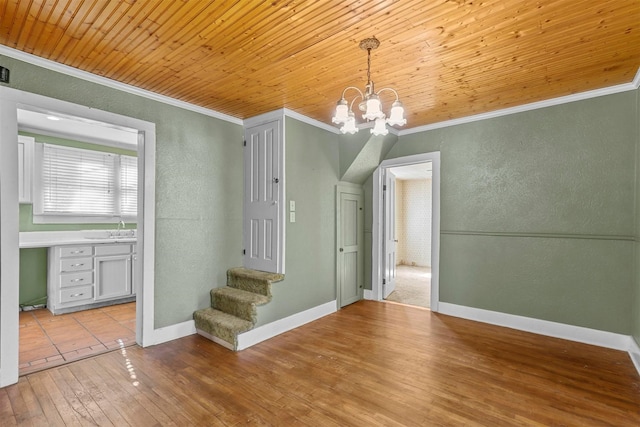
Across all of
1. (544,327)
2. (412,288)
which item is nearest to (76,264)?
(412,288)

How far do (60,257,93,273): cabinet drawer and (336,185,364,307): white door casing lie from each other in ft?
11.8

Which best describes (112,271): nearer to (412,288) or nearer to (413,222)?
(412,288)

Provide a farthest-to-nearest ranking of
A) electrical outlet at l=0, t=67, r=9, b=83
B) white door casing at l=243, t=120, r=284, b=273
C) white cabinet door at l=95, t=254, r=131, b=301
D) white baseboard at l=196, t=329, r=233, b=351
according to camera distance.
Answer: white cabinet door at l=95, t=254, r=131, b=301
white door casing at l=243, t=120, r=284, b=273
white baseboard at l=196, t=329, r=233, b=351
electrical outlet at l=0, t=67, r=9, b=83

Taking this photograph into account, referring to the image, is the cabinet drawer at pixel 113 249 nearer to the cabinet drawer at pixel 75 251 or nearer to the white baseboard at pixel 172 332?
the cabinet drawer at pixel 75 251

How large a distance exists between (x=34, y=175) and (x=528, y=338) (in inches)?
269

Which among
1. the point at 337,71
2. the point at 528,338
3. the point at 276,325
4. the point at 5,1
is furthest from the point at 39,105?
the point at 528,338

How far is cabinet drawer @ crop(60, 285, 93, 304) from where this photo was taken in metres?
4.16

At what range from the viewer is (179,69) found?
273 centimetres

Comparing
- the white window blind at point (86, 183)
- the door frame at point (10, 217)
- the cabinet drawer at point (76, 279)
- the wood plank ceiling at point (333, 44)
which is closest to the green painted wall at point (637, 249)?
the wood plank ceiling at point (333, 44)

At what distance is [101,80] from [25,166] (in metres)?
2.61

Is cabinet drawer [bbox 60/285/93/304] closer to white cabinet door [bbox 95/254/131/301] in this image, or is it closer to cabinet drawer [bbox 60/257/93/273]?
white cabinet door [bbox 95/254/131/301]

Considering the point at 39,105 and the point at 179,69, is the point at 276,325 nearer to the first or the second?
the point at 179,69

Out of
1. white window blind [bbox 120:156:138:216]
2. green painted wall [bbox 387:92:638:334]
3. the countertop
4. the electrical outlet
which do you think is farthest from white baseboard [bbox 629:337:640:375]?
white window blind [bbox 120:156:138:216]

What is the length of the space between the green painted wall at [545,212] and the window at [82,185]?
5097 millimetres
